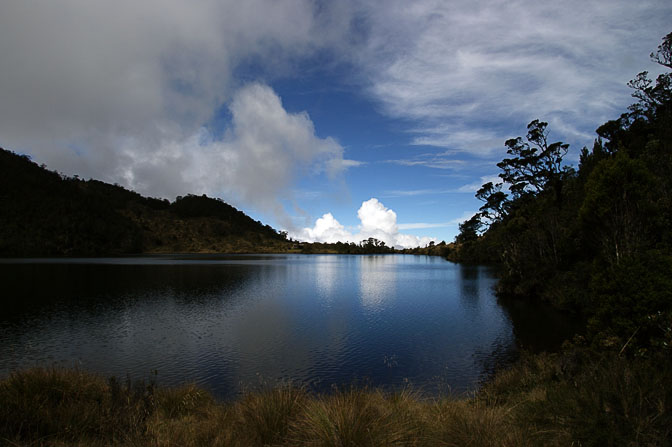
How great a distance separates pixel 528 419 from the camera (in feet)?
23.2

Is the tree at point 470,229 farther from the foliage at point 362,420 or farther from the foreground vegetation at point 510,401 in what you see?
the foliage at point 362,420

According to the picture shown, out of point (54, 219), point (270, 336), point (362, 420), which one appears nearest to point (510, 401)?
point (362, 420)

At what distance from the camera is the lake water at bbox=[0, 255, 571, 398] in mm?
15523

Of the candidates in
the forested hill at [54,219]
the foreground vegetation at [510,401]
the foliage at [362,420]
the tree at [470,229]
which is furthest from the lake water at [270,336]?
the forested hill at [54,219]

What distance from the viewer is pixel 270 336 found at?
854 inches

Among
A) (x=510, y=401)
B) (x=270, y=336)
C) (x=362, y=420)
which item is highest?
(x=362, y=420)

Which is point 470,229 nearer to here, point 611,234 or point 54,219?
point 611,234

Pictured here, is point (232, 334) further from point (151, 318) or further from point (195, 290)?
point (195, 290)

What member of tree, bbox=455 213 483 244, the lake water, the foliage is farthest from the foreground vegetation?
tree, bbox=455 213 483 244

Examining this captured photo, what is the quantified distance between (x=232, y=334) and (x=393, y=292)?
25.3 metres

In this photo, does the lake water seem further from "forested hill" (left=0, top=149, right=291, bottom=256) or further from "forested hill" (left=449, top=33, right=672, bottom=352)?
"forested hill" (left=0, top=149, right=291, bottom=256)

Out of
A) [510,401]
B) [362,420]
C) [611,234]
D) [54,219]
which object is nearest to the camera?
[362,420]

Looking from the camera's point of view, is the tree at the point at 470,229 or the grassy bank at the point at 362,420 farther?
the tree at the point at 470,229

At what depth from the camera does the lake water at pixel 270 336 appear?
15.5 m
